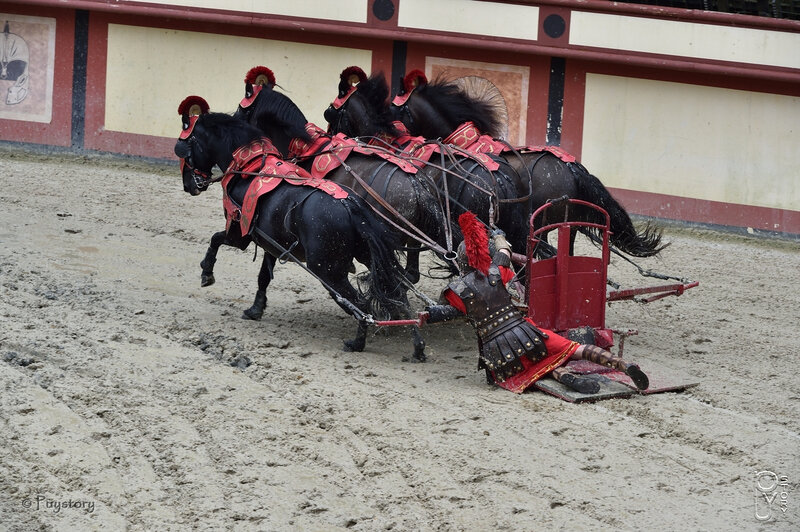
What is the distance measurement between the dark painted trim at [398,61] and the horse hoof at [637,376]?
7.64 m

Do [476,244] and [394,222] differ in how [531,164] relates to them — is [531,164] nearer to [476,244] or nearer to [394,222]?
[394,222]

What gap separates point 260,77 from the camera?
8.93 m

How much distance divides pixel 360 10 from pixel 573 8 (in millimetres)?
2662

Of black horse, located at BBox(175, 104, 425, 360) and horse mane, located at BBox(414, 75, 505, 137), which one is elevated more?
horse mane, located at BBox(414, 75, 505, 137)

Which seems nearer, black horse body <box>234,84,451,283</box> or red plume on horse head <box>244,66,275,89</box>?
black horse body <box>234,84,451,283</box>

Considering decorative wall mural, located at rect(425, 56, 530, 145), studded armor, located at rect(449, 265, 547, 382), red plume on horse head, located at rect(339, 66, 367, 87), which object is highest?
decorative wall mural, located at rect(425, 56, 530, 145)

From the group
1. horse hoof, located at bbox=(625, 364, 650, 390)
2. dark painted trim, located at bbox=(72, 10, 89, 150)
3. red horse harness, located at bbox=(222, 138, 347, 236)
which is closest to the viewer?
horse hoof, located at bbox=(625, 364, 650, 390)

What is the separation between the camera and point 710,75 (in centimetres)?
1312

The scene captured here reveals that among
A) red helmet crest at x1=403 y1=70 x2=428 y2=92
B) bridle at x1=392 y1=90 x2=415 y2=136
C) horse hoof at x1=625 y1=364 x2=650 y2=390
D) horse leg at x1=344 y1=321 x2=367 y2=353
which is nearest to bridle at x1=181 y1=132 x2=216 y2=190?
horse leg at x1=344 y1=321 x2=367 y2=353

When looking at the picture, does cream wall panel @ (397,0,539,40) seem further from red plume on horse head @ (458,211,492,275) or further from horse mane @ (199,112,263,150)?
red plume on horse head @ (458,211,492,275)

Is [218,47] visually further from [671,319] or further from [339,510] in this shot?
[339,510]

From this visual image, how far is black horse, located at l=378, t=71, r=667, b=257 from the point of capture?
8.98 metres

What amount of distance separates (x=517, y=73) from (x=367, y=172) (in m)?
5.68

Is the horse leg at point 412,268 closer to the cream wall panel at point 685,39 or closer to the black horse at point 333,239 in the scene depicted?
the black horse at point 333,239
